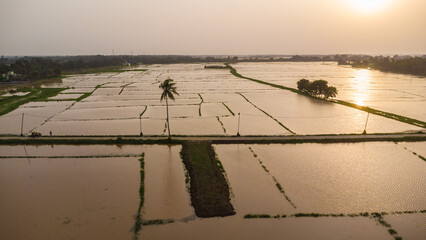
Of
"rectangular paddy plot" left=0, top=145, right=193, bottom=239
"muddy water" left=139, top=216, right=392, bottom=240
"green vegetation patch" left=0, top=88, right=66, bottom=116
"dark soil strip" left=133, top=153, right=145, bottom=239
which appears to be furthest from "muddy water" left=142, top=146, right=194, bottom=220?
"green vegetation patch" left=0, top=88, right=66, bottom=116

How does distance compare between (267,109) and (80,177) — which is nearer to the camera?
(80,177)

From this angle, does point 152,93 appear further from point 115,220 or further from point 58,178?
point 115,220

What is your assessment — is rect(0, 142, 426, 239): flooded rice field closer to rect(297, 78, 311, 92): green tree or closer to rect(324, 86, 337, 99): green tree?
rect(324, 86, 337, 99): green tree

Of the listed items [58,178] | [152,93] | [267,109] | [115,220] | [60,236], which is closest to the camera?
[60,236]

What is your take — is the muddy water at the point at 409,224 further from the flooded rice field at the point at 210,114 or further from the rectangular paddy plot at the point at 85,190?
the flooded rice field at the point at 210,114

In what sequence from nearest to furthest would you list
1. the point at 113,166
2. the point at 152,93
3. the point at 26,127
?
1. the point at 113,166
2. the point at 26,127
3. the point at 152,93

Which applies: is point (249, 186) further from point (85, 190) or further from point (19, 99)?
point (19, 99)

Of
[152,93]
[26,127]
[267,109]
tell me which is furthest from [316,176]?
[152,93]
